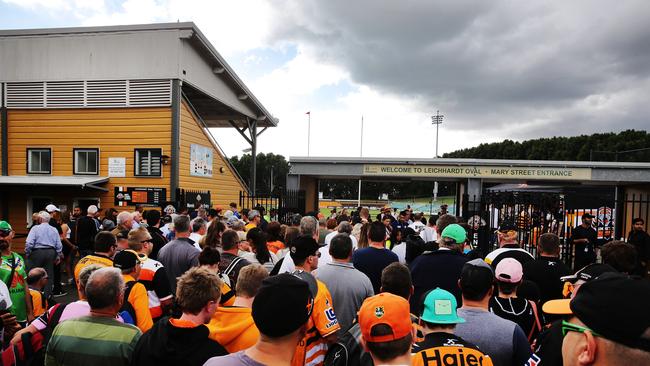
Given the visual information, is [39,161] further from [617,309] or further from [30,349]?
[617,309]

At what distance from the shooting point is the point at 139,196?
16031 millimetres

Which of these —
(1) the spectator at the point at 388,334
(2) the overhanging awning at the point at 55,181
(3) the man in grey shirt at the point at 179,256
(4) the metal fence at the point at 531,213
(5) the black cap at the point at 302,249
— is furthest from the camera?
(2) the overhanging awning at the point at 55,181

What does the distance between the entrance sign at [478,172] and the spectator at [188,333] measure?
58.9 feet

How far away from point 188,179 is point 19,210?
7237 mm

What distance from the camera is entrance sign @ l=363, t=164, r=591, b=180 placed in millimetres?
19484

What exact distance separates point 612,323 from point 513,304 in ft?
8.16

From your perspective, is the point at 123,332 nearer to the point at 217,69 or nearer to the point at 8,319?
the point at 8,319

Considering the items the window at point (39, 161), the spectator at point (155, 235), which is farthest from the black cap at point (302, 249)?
the window at point (39, 161)

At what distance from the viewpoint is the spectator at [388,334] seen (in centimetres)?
210

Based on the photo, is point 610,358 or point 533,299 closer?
point 610,358

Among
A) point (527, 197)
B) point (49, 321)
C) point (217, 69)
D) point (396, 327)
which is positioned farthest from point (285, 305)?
point (217, 69)

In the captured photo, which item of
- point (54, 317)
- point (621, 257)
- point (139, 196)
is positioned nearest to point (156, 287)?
point (54, 317)

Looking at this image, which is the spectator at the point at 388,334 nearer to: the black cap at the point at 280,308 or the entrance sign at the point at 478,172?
the black cap at the point at 280,308

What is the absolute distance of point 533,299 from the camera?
3.75 m
